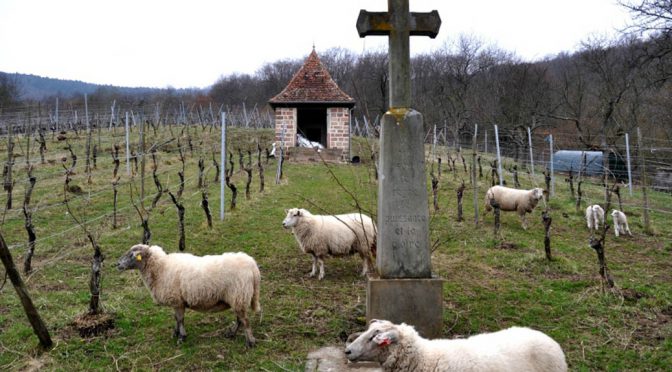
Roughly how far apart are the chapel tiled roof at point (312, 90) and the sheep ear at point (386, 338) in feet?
74.6

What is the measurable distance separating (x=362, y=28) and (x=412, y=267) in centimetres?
292

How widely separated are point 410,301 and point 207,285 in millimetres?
2374

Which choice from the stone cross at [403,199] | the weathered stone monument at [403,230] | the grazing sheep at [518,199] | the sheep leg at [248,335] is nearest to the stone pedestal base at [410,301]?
the weathered stone monument at [403,230]

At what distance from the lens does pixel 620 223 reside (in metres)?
11.7

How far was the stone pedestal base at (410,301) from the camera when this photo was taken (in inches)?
225

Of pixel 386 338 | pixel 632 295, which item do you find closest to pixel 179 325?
pixel 386 338

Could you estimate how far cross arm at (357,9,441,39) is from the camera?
5.95 m

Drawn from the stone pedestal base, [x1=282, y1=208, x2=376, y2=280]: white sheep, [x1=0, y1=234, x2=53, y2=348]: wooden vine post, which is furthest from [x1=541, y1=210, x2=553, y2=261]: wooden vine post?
[x1=0, y1=234, x2=53, y2=348]: wooden vine post

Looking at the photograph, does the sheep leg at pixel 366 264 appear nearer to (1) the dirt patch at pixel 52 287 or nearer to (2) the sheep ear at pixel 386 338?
(2) the sheep ear at pixel 386 338

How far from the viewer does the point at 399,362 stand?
13.8 feet

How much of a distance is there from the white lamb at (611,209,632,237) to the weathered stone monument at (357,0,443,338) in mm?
7721

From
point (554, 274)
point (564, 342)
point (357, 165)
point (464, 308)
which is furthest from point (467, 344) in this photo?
point (357, 165)

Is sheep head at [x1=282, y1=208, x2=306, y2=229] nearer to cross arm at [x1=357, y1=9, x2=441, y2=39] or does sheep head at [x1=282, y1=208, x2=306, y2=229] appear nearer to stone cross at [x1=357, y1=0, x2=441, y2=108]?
stone cross at [x1=357, y1=0, x2=441, y2=108]

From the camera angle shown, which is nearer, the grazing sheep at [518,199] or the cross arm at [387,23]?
the cross arm at [387,23]
